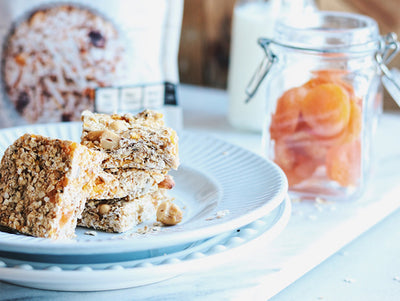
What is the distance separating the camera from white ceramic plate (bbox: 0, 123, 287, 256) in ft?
1.95

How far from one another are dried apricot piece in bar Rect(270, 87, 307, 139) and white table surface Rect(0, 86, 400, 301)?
0.13 m

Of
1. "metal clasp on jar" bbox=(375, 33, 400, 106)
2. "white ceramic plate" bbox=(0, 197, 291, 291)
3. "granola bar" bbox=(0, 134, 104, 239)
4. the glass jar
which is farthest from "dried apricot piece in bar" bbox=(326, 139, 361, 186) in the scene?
"granola bar" bbox=(0, 134, 104, 239)

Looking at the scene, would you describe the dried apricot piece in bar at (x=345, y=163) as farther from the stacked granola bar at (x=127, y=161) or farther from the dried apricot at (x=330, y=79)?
the stacked granola bar at (x=127, y=161)

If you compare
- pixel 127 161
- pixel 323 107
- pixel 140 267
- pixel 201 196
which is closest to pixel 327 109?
pixel 323 107

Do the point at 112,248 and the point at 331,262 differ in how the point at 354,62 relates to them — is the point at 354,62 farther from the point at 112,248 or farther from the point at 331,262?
the point at 112,248

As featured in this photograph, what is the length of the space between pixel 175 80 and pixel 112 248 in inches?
29.7

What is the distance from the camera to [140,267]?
0.62m

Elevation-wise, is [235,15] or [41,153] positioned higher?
[235,15]

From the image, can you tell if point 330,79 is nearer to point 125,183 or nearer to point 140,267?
point 125,183

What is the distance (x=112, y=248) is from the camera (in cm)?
59

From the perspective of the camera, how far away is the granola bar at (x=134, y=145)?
0.75 metres

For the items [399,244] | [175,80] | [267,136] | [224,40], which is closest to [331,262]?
[399,244]

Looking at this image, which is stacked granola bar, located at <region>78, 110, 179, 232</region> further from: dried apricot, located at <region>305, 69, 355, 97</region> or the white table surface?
dried apricot, located at <region>305, 69, 355, 97</region>

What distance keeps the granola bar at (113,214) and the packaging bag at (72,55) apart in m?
0.45
